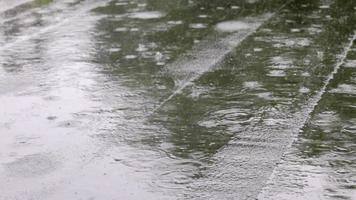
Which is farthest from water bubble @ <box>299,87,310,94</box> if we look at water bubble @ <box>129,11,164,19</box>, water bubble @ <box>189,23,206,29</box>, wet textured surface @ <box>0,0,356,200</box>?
water bubble @ <box>129,11,164,19</box>

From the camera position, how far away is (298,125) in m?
6.27

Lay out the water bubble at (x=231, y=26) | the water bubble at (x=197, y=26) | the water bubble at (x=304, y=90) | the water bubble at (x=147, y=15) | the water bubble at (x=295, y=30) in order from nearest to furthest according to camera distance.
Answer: the water bubble at (x=304, y=90), the water bubble at (x=295, y=30), the water bubble at (x=231, y=26), the water bubble at (x=197, y=26), the water bubble at (x=147, y=15)

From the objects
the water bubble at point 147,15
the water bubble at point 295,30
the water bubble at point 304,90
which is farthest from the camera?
the water bubble at point 147,15

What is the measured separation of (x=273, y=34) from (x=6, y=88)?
4.35m

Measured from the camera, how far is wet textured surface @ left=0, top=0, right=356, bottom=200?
527 centimetres

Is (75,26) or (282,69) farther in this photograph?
(75,26)

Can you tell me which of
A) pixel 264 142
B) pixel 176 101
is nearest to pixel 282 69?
pixel 176 101

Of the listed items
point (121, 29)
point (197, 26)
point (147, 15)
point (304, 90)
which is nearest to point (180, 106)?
point (304, 90)

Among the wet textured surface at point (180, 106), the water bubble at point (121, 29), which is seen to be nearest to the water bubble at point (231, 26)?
the wet textured surface at point (180, 106)

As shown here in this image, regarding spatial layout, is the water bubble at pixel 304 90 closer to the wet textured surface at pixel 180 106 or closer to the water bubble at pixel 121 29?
the wet textured surface at pixel 180 106

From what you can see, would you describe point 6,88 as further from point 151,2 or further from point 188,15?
point 151,2

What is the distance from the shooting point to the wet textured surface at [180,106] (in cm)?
527

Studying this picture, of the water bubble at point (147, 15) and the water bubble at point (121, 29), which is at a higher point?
the water bubble at point (147, 15)

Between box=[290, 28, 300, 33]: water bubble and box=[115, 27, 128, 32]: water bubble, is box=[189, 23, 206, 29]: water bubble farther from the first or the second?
box=[290, 28, 300, 33]: water bubble
